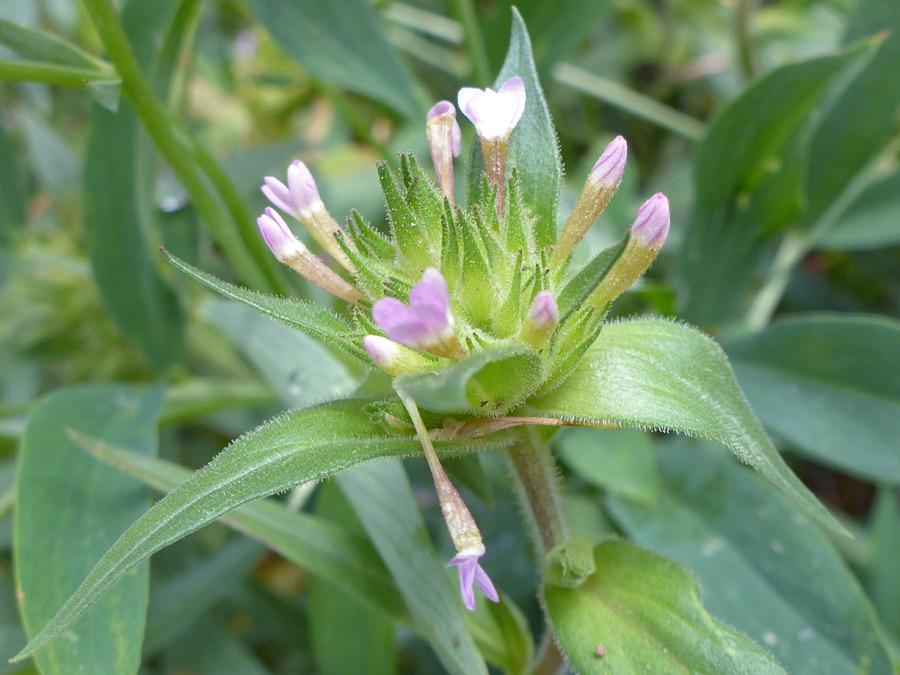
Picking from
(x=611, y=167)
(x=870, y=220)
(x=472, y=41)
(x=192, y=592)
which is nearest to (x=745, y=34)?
(x=870, y=220)

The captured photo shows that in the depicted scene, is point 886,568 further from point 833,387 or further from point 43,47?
point 43,47

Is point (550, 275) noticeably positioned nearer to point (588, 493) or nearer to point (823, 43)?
point (588, 493)

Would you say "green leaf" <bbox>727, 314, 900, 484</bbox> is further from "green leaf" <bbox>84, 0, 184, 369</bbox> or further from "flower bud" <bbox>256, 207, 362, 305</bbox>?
"green leaf" <bbox>84, 0, 184, 369</bbox>

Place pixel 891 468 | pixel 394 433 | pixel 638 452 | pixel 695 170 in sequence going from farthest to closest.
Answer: pixel 695 170 → pixel 638 452 → pixel 891 468 → pixel 394 433

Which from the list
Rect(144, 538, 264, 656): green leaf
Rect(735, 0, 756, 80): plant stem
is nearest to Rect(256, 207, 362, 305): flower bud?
Rect(144, 538, 264, 656): green leaf

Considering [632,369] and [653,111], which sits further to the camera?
[653,111]

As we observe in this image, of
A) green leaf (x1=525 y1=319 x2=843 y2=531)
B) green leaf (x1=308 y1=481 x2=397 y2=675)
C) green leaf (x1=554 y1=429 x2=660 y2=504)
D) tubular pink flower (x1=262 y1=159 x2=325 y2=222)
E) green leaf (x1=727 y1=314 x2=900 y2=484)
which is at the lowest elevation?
green leaf (x1=308 y1=481 x2=397 y2=675)

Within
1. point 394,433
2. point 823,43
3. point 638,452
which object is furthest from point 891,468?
point 823,43
